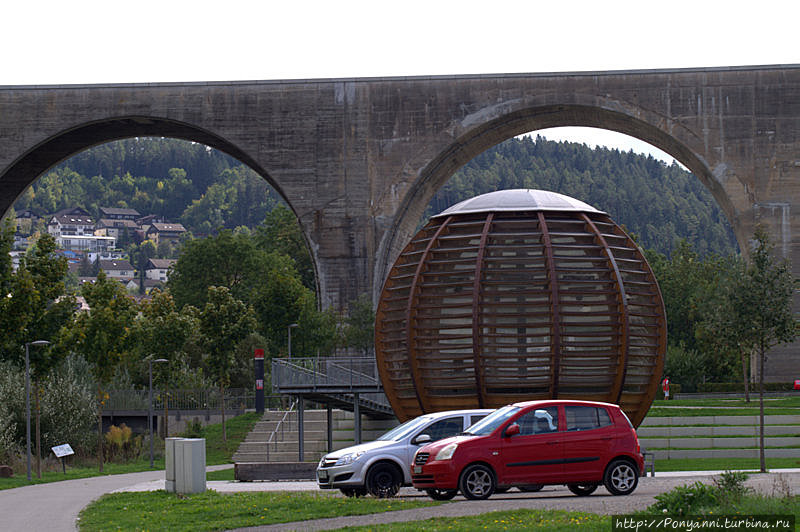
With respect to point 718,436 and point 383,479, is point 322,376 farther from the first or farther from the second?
point 383,479

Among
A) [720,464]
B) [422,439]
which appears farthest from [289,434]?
[422,439]

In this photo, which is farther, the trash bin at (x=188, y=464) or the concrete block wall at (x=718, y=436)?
the concrete block wall at (x=718, y=436)

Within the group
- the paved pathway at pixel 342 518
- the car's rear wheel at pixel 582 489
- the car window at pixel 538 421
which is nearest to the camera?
the paved pathway at pixel 342 518

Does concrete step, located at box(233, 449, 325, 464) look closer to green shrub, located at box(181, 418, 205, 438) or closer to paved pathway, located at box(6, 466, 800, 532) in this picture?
paved pathway, located at box(6, 466, 800, 532)

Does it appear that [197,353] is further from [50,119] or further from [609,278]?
[609,278]

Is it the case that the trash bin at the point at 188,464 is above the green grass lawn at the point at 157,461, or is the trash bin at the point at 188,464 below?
above

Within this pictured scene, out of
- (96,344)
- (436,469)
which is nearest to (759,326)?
(436,469)

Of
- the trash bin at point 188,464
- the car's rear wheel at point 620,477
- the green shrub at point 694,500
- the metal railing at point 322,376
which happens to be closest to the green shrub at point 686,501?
the green shrub at point 694,500

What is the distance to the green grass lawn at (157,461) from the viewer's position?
110 feet

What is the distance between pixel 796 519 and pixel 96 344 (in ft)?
105

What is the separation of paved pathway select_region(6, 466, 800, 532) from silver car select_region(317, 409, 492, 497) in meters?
0.45

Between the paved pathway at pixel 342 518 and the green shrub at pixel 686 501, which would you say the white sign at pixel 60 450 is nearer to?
the paved pathway at pixel 342 518

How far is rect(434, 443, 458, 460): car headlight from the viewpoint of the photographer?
1808 centimetres

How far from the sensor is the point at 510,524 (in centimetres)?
1423
